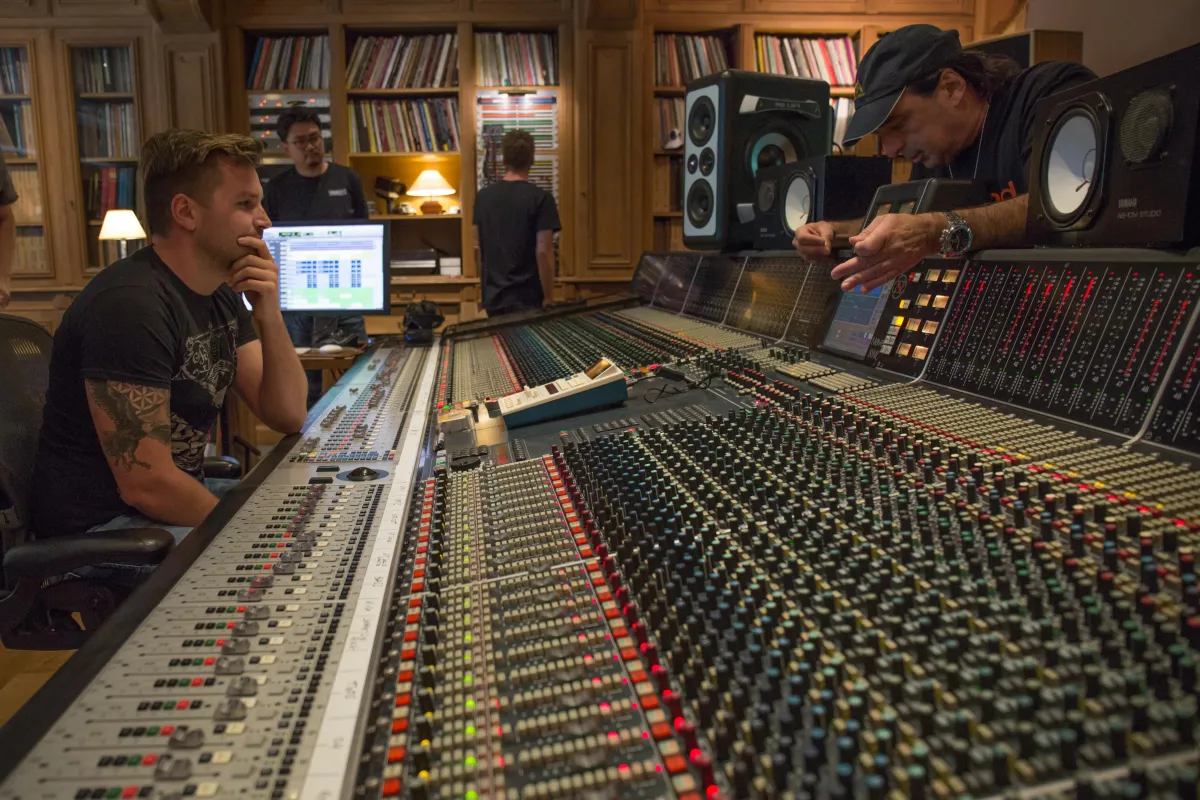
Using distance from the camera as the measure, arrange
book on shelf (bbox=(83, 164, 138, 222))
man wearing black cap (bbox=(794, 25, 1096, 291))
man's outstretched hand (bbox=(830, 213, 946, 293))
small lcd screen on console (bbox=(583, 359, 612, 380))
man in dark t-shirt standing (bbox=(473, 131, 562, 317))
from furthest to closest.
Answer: book on shelf (bbox=(83, 164, 138, 222))
man in dark t-shirt standing (bbox=(473, 131, 562, 317))
man wearing black cap (bbox=(794, 25, 1096, 291))
small lcd screen on console (bbox=(583, 359, 612, 380))
man's outstretched hand (bbox=(830, 213, 946, 293))

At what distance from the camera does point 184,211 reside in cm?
176

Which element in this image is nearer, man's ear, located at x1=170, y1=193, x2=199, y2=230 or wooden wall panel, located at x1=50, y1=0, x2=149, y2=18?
man's ear, located at x1=170, y1=193, x2=199, y2=230

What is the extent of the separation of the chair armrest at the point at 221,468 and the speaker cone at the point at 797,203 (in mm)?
1709

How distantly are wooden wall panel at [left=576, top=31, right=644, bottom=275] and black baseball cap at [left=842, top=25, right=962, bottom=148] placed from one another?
3.44 meters

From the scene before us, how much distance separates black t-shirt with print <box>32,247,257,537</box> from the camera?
154 cm

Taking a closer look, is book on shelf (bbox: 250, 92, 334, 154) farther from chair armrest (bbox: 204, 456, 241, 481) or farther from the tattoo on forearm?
the tattoo on forearm

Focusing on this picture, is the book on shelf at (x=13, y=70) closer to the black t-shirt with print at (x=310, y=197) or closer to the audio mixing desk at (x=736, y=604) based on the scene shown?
the black t-shirt with print at (x=310, y=197)

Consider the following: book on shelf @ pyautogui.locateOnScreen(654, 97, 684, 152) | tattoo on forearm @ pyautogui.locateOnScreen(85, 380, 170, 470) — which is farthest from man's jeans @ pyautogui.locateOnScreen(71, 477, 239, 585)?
book on shelf @ pyautogui.locateOnScreen(654, 97, 684, 152)

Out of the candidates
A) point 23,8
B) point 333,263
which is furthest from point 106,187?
point 333,263

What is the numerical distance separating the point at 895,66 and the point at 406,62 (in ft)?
13.7

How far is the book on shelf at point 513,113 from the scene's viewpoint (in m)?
5.36

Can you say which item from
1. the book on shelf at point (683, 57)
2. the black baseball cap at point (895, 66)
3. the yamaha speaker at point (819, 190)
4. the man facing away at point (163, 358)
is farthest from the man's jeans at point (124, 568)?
the book on shelf at point (683, 57)

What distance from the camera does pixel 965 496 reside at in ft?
3.07

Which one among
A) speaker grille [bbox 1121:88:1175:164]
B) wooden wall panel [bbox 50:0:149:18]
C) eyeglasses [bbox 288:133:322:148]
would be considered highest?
wooden wall panel [bbox 50:0:149:18]
